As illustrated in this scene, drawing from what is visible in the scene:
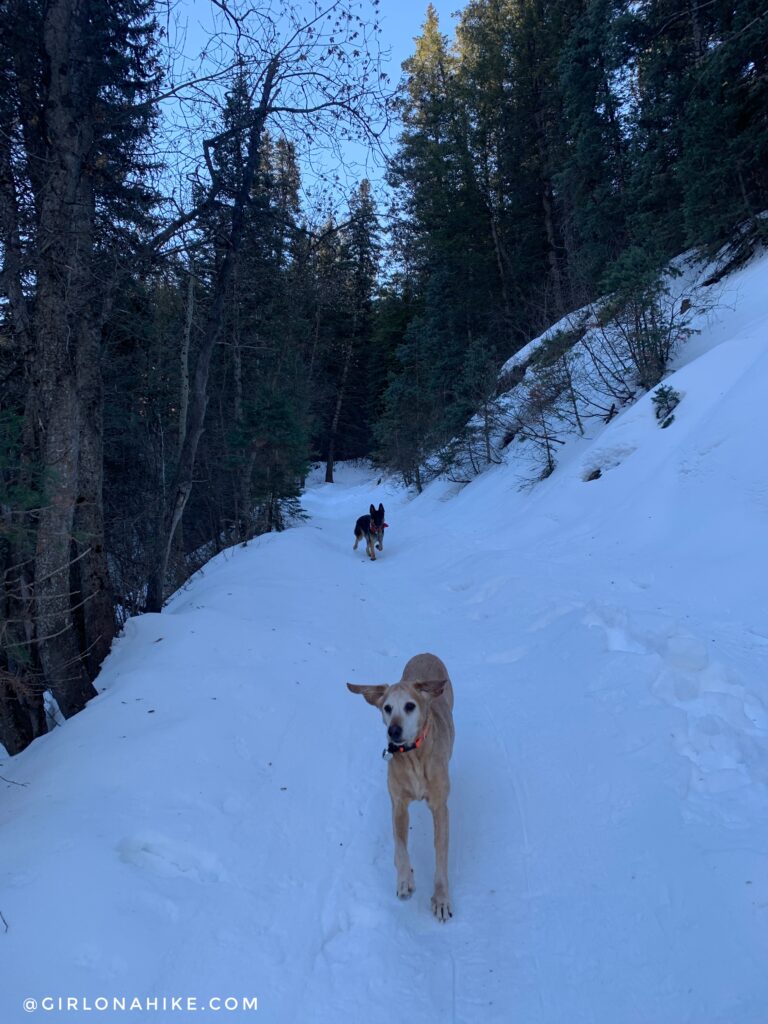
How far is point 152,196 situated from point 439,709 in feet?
22.6

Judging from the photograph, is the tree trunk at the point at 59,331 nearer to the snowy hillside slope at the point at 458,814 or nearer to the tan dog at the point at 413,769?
the snowy hillside slope at the point at 458,814

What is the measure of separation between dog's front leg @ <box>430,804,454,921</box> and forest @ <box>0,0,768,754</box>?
333 cm

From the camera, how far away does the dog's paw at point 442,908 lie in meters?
2.95

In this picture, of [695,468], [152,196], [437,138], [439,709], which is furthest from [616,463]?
[437,138]

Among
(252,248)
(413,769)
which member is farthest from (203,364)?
(413,769)

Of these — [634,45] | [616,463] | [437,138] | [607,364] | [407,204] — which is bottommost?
[616,463]

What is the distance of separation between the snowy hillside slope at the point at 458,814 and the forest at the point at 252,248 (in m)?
1.48

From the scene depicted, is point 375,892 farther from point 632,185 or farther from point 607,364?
point 632,185

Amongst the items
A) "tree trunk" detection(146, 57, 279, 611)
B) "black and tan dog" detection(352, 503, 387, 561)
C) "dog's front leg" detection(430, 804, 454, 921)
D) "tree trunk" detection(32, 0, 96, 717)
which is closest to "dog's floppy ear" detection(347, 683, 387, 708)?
"dog's front leg" detection(430, 804, 454, 921)

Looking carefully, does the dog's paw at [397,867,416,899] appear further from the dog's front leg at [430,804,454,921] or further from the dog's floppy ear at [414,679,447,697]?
the dog's floppy ear at [414,679,447,697]

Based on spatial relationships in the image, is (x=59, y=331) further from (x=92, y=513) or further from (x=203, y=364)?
(x=203, y=364)

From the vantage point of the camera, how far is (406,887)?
10.2 feet

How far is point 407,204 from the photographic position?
25.8ft

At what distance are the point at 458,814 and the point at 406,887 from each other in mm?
794
